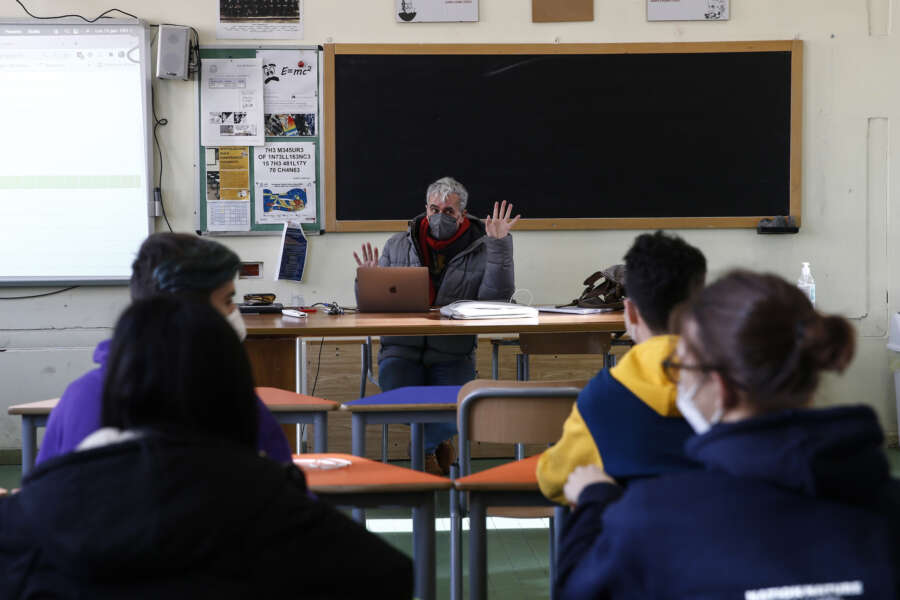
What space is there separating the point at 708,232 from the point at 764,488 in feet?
12.8

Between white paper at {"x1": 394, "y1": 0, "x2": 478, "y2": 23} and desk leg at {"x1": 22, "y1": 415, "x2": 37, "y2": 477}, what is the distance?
9.31 feet

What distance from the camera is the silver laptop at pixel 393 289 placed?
3580 mm

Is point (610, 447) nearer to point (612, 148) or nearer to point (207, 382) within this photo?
point (207, 382)

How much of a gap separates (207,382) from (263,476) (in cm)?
11

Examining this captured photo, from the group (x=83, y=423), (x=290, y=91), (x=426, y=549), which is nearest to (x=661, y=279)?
(x=426, y=549)

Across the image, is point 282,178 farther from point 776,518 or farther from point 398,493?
point 776,518

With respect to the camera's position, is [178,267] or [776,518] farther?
[178,267]

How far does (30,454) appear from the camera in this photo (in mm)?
2549

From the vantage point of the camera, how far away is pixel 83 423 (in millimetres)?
1345

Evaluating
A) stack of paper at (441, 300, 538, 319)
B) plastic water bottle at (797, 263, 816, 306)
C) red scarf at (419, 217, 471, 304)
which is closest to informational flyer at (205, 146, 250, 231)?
red scarf at (419, 217, 471, 304)

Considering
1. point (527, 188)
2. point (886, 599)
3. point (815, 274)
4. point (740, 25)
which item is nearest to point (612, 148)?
point (527, 188)

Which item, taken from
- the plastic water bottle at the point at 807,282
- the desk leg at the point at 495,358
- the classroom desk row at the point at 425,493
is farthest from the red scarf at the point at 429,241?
the classroom desk row at the point at 425,493

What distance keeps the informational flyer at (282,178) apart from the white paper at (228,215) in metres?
0.07

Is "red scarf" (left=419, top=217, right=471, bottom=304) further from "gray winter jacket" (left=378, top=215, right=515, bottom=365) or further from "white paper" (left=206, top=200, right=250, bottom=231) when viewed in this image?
"white paper" (left=206, top=200, right=250, bottom=231)
